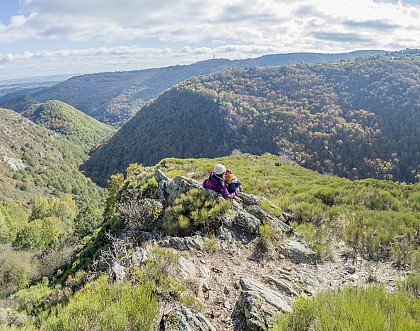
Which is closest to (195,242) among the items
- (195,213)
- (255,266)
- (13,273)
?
(195,213)

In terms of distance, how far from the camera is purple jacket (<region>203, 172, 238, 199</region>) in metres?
8.86

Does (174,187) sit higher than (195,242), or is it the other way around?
(174,187)

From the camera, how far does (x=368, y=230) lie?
24.1ft

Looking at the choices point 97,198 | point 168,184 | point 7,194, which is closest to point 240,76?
point 97,198

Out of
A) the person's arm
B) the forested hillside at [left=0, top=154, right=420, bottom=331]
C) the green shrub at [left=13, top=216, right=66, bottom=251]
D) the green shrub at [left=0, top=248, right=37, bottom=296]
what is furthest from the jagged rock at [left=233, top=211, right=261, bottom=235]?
the green shrub at [left=13, top=216, right=66, bottom=251]

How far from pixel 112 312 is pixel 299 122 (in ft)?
371

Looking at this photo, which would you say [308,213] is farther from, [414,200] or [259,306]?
[259,306]

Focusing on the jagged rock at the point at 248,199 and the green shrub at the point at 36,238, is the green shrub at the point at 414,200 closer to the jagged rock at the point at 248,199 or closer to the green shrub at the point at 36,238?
the jagged rock at the point at 248,199

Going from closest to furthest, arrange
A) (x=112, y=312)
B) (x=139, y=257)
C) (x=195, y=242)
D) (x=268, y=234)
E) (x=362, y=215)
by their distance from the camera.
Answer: (x=112, y=312)
(x=139, y=257)
(x=195, y=242)
(x=268, y=234)
(x=362, y=215)

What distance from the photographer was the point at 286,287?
5.19m

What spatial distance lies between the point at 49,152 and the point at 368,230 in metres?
142

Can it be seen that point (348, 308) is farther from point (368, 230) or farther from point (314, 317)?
point (368, 230)

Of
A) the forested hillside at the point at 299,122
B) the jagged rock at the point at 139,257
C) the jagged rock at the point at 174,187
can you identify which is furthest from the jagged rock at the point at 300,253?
the forested hillside at the point at 299,122

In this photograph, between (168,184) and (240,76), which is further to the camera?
(240,76)
